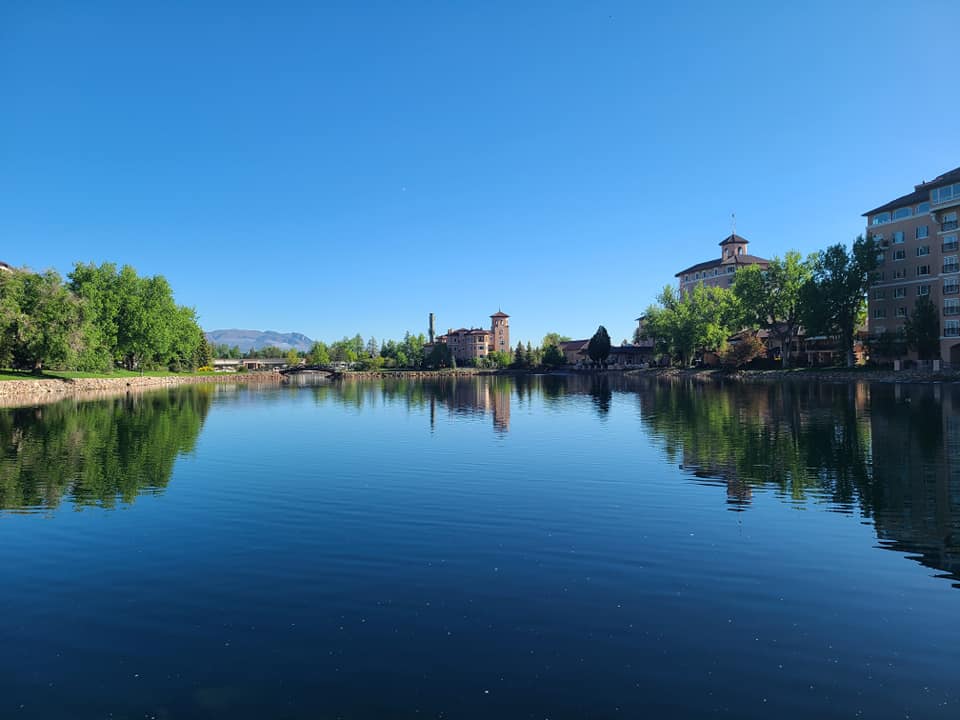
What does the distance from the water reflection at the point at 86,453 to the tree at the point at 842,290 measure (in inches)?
3552

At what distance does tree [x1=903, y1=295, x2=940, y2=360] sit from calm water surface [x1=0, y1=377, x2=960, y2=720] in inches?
2529

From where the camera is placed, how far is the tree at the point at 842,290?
90.4 meters

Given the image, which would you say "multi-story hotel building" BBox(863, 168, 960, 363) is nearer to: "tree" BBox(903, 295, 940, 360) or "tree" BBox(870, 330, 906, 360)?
"tree" BBox(903, 295, 940, 360)

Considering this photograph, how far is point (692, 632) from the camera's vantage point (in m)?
9.16

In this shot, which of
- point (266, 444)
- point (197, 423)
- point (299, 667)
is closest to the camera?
point (299, 667)

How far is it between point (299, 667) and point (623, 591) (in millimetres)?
5917

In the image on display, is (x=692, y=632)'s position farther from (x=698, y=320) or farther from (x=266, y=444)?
(x=698, y=320)

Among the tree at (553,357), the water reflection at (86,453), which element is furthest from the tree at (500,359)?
the water reflection at (86,453)

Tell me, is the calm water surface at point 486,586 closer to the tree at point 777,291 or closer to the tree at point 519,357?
the tree at point 777,291

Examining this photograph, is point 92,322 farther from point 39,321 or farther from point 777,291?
point 777,291

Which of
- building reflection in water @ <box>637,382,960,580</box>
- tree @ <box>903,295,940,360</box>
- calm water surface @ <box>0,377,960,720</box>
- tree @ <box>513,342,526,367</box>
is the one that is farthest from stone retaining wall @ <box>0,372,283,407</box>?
tree @ <box>903,295,940,360</box>

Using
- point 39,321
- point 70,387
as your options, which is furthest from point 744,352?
point 39,321

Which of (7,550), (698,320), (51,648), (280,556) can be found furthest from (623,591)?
(698,320)

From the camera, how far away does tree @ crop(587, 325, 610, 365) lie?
532ft
